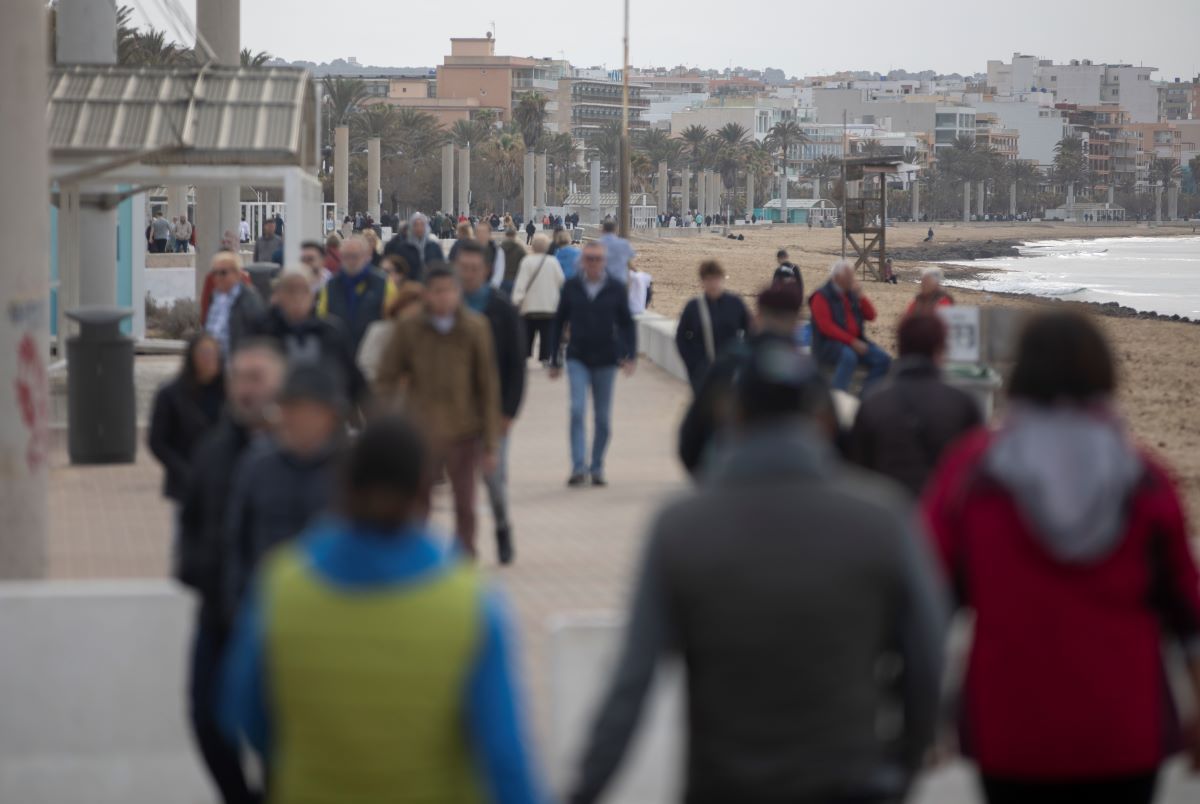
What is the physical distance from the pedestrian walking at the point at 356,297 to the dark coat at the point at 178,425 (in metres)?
5.79

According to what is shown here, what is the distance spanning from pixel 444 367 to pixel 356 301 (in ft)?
14.2

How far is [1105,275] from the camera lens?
340ft

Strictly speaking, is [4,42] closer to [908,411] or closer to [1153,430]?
[908,411]

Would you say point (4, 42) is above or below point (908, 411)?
above

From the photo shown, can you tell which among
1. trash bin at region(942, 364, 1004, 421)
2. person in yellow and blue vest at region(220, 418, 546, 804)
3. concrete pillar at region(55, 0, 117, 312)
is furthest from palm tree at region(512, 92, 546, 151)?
person in yellow and blue vest at region(220, 418, 546, 804)

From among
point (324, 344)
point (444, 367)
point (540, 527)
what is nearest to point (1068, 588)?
point (324, 344)

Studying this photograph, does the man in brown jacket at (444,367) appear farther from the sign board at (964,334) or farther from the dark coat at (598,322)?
the sign board at (964,334)

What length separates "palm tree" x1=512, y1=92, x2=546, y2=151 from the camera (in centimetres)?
14400

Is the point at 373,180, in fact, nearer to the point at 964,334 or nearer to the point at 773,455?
the point at 964,334

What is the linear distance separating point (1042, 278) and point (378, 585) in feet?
308

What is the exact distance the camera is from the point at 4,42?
7.63 metres

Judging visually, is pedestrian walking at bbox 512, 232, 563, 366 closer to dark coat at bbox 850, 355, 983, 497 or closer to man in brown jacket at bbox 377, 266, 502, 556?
man in brown jacket at bbox 377, 266, 502, 556

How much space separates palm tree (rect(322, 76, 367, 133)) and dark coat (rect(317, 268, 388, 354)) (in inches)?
3418

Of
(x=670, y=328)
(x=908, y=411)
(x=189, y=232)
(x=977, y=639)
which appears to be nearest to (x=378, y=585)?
(x=977, y=639)
